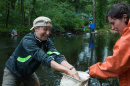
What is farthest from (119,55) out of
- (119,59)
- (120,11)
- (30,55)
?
(30,55)

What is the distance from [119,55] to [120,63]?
0.09m

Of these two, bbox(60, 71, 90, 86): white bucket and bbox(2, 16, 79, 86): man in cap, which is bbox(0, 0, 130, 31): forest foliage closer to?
bbox(2, 16, 79, 86): man in cap

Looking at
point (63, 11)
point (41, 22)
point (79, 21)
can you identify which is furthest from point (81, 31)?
point (41, 22)

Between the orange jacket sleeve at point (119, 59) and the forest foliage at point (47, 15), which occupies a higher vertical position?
the orange jacket sleeve at point (119, 59)

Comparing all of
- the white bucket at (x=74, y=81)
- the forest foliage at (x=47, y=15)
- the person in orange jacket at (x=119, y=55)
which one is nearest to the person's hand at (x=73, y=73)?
the white bucket at (x=74, y=81)

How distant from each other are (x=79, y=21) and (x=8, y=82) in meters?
31.5

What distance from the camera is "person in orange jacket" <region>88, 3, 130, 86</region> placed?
1483 millimetres

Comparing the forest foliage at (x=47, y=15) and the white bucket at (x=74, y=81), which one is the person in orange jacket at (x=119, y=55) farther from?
the forest foliage at (x=47, y=15)

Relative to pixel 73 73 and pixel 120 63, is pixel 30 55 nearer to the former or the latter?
pixel 73 73

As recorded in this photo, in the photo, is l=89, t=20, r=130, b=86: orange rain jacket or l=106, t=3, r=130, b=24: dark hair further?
l=106, t=3, r=130, b=24: dark hair

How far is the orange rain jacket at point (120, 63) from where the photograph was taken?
58.1 inches

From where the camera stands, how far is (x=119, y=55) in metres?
1.51

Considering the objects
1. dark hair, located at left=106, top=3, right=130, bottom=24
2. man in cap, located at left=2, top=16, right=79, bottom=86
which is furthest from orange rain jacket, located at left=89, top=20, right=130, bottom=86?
man in cap, located at left=2, top=16, right=79, bottom=86

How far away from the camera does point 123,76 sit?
171 centimetres
